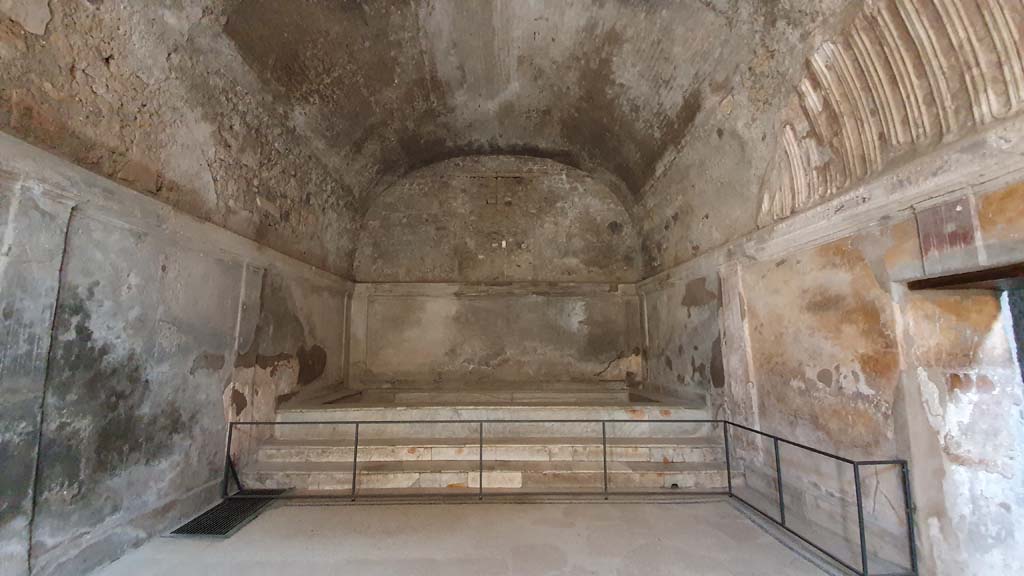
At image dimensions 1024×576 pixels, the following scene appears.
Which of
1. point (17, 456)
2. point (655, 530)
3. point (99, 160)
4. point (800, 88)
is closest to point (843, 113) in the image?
point (800, 88)

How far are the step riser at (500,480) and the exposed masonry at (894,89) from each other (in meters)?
2.40

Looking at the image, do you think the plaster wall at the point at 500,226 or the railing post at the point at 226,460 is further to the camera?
the plaster wall at the point at 500,226

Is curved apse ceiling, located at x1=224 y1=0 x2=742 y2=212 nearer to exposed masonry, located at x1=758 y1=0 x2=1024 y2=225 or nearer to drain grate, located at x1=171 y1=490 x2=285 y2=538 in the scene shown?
exposed masonry, located at x1=758 y1=0 x2=1024 y2=225

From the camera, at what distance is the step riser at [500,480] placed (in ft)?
12.3

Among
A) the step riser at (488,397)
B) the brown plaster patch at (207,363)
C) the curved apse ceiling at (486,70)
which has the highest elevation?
the curved apse ceiling at (486,70)

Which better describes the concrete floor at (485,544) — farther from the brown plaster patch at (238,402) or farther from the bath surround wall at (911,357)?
the brown plaster patch at (238,402)

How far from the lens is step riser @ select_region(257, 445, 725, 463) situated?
4.00m

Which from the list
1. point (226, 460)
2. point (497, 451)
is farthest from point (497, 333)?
point (226, 460)

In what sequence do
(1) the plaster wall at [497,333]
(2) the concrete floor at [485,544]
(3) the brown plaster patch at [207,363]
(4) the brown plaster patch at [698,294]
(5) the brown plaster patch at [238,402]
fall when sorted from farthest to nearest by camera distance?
(1) the plaster wall at [497,333] < (4) the brown plaster patch at [698,294] < (5) the brown plaster patch at [238,402] < (3) the brown plaster patch at [207,363] < (2) the concrete floor at [485,544]

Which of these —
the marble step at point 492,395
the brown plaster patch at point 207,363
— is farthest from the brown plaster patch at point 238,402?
the marble step at point 492,395

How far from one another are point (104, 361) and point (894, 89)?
474 centimetres

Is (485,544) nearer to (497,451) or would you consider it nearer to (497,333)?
(497,451)

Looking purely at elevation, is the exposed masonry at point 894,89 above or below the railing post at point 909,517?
above

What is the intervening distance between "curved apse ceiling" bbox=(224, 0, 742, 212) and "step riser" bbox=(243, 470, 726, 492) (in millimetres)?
3366
